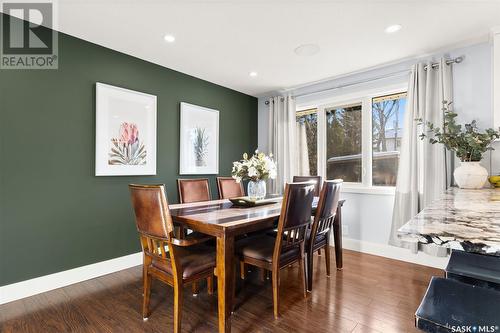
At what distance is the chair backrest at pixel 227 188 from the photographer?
329 cm

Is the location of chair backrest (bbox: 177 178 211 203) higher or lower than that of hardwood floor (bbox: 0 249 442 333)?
higher

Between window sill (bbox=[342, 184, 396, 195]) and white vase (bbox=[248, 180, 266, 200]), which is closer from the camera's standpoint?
white vase (bbox=[248, 180, 266, 200])

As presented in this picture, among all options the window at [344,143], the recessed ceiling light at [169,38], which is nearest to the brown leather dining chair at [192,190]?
the recessed ceiling light at [169,38]

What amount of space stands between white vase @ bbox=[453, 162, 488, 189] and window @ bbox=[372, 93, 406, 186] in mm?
987

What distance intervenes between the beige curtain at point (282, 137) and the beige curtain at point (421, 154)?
1.62 m

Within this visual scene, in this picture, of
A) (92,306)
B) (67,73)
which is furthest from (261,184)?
(67,73)

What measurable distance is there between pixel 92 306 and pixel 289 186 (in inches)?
75.1

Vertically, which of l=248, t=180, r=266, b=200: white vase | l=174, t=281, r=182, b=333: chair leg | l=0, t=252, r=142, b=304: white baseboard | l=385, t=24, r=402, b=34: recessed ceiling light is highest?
l=385, t=24, r=402, b=34: recessed ceiling light

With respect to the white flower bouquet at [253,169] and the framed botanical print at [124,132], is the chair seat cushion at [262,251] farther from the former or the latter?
the framed botanical print at [124,132]

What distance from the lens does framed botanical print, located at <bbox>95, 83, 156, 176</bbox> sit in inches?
108

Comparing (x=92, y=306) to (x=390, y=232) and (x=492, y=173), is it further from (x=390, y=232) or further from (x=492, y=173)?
(x=492, y=173)

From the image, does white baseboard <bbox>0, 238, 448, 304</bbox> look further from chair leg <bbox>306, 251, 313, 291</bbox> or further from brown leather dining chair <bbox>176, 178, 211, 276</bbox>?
chair leg <bbox>306, 251, 313, 291</bbox>

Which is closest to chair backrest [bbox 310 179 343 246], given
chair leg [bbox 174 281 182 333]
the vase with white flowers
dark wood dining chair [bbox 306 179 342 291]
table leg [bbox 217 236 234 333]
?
dark wood dining chair [bbox 306 179 342 291]

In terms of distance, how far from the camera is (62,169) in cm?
249
